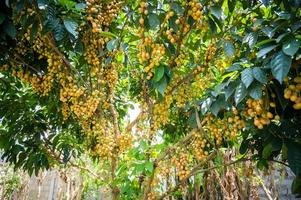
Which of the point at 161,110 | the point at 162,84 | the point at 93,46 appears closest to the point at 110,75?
the point at 93,46

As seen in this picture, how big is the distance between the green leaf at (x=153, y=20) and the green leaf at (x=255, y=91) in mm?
561

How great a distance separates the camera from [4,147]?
241cm

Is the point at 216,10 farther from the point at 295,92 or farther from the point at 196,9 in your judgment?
the point at 295,92

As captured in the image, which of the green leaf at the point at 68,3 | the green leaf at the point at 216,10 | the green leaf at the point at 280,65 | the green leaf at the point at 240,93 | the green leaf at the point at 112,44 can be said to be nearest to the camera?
the green leaf at the point at 280,65

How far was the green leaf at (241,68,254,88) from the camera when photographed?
1.04 meters

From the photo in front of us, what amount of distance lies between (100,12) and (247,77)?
1.05 metres

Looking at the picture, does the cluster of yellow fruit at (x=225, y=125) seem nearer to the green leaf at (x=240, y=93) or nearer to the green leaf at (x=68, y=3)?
the green leaf at (x=240, y=93)

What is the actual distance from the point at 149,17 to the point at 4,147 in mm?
1507


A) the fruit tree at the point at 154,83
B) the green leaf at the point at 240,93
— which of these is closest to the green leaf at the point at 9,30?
the fruit tree at the point at 154,83

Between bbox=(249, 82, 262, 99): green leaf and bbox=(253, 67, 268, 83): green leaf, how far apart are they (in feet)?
0.13

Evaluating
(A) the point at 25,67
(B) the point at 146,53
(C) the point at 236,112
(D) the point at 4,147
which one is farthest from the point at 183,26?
(D) the point at 4,147

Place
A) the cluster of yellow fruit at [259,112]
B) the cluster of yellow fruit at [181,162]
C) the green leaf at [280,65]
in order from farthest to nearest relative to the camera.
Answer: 1. the cluster of yellow fruit at [181,162]
2. the cluster of yellow fruit at [259,112]
3. the green leaf at [280,65]

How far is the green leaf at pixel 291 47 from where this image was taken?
3.23ft

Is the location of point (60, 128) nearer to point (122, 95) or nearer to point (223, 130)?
point (122, 95)
